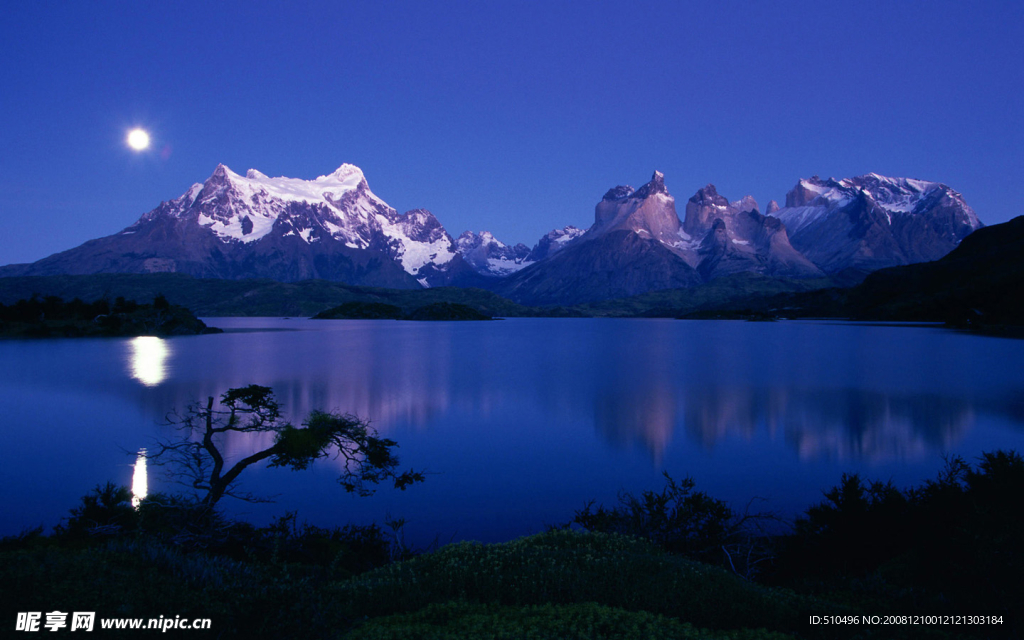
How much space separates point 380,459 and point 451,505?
3.64 meters

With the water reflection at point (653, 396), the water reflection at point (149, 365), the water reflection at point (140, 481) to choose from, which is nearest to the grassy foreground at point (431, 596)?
the water reflection at point (140, 481)

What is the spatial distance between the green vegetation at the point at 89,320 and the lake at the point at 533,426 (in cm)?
6695

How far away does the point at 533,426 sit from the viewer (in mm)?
38031

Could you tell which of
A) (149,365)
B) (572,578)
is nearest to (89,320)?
(149,365)

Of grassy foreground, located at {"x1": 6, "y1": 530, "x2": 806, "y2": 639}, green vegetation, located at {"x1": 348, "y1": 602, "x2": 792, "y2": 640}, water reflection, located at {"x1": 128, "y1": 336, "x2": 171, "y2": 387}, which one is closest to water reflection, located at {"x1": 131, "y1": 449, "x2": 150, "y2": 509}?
grassy foreground, located at {"x1": 6, "y1": 530, "x2": 806, "y2": 639}

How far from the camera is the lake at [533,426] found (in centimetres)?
2266

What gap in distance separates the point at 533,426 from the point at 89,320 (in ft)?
502

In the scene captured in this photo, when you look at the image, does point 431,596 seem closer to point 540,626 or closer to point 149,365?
point 540,626

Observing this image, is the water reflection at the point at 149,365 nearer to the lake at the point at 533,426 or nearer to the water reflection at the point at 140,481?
the lake at the point at 533,426

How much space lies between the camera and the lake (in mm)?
22656

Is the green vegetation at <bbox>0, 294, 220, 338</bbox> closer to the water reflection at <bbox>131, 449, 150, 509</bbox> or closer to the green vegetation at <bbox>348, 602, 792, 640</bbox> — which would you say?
the water reflection at <bbox>131, 449, 150, 509</bbox>

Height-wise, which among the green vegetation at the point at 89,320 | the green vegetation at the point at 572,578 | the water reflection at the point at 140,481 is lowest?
the water reflection at the point at 140,481

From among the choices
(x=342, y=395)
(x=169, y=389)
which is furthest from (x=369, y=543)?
(x=169, y=389)

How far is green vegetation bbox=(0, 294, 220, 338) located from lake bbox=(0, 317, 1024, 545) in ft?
220
